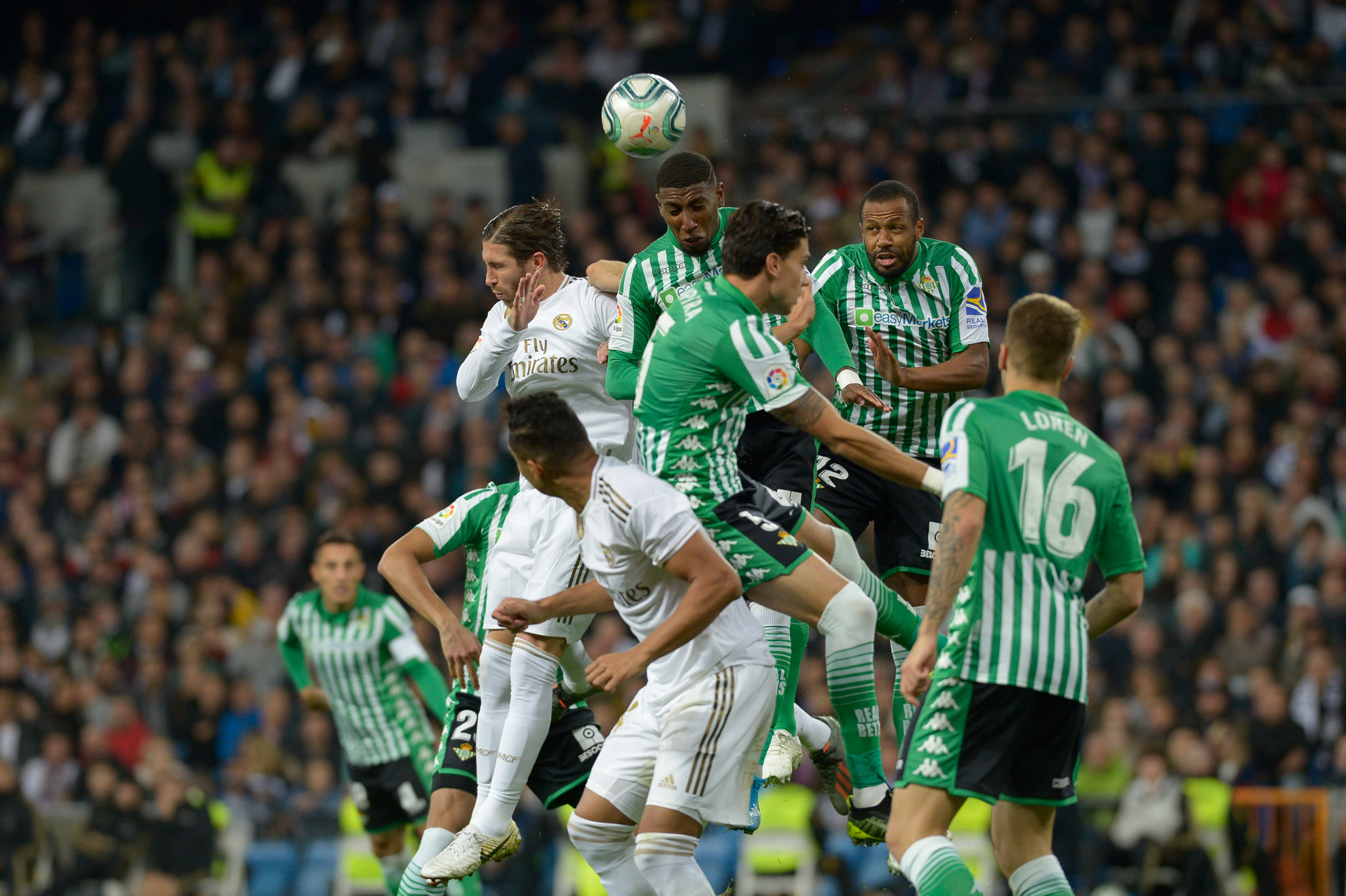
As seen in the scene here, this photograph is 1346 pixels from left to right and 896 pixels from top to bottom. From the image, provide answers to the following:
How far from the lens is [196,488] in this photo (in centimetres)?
1747

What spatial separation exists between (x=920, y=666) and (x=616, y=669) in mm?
1062

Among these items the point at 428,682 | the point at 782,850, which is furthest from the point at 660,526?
the point at 782,850

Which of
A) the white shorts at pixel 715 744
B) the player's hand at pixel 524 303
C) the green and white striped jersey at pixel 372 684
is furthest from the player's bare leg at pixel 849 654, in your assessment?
the green and white striped jersey at pixel 372 684

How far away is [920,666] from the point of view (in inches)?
222

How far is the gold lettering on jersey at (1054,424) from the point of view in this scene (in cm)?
573

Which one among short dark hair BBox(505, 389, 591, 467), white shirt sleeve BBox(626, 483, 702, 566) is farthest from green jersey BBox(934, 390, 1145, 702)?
short dark hair BBox(505, 389, 591, 467)

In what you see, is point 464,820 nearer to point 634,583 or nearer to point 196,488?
point 634,583

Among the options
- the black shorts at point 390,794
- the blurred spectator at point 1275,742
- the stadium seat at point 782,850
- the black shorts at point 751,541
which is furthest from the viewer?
the stadium seat at point 782,850

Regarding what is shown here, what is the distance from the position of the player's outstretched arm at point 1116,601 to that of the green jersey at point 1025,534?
0.25 metres

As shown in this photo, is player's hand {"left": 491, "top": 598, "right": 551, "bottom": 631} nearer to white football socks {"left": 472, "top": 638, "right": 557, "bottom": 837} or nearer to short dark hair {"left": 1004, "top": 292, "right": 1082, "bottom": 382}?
white football socks {"left": 472, "top": 638, "right": 557, "bottom": 837}

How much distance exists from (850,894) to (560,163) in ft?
32.7

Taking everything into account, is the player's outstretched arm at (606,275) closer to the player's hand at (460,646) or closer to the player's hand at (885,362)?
the player's hand at (885,362)

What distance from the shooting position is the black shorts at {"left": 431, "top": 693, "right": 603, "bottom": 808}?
8.18m

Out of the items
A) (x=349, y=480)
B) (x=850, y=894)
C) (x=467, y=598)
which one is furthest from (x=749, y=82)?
(x=467, y=598)
